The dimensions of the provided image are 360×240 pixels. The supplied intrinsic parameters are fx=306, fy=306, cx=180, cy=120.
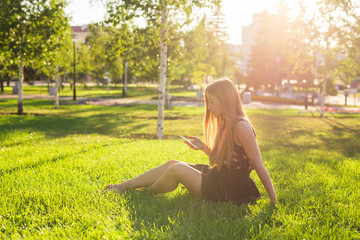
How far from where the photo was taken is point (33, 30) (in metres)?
16.1

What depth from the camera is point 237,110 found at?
3.77m

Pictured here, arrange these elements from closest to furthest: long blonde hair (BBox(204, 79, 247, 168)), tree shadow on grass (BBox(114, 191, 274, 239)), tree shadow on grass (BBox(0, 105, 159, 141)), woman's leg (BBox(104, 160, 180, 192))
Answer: tree shadow on grass (BBox(114, 191, 274, 239)) < long blonde hair (BBox(204, 79, 247, 168)) < woman's leg (BBox(104, 160, 180, 192)) < tree shadow on grass (BBox(0, 105, 159, 141))

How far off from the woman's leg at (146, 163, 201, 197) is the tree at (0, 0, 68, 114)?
1451 centimetres

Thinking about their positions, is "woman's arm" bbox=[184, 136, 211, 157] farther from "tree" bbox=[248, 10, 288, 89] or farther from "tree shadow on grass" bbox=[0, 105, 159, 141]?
"tree" bbox=[248, 10, 288, 89]

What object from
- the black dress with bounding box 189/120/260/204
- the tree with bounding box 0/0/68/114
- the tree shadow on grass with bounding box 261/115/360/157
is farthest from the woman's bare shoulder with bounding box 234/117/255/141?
the tree with bounding box 0/0/68/114

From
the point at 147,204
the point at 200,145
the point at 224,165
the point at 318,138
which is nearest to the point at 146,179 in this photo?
the point at 147,204

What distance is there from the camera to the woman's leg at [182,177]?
12.9ft

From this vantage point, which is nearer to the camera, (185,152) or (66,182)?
(66,182)

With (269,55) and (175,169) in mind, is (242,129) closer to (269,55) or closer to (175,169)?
(175,169)

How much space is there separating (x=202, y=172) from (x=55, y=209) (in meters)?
1.91

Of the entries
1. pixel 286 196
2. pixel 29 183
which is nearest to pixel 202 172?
→ pixel 286 196

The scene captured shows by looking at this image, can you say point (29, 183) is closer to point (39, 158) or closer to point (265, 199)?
point (39, 158)

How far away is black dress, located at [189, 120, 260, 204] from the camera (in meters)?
3.80

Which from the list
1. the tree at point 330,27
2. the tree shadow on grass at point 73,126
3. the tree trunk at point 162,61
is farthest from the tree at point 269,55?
the tree trunk at point 162,61
